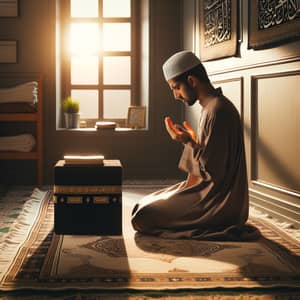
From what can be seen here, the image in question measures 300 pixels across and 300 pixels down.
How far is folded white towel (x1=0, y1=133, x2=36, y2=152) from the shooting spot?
605cm

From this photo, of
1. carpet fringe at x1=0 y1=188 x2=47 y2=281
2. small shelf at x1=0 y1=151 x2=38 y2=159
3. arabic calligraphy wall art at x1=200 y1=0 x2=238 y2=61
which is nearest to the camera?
carpet fringe at x1=0 y1=188 x2=47 y2=281

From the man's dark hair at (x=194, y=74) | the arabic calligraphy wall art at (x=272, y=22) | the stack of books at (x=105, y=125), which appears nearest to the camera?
the man's dark hair at (x=194, y=74)

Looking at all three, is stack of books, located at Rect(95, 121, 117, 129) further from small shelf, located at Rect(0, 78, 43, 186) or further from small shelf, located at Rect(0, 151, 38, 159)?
small shelf, located at Rect(0, 151, 38, 159)

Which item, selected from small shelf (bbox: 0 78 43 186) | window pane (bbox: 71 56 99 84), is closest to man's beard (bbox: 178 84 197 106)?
small shelf (bbox: 0 78 43 186)

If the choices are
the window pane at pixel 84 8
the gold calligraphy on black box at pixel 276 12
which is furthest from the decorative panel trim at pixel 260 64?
the window pane at pixel 84 8

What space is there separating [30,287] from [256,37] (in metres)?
2.83

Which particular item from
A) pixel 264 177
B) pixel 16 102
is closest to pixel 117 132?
pixel 16 102

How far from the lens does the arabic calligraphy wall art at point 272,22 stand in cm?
389

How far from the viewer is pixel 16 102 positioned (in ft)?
19.8

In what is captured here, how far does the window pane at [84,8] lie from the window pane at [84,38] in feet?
0.34

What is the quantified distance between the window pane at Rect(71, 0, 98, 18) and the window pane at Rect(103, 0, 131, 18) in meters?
0.12

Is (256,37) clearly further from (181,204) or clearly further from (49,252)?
(49,252)

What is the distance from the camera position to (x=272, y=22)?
167 inches

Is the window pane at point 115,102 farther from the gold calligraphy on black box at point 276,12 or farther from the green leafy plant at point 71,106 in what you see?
the gold calligraphy on black box at point 276,12
